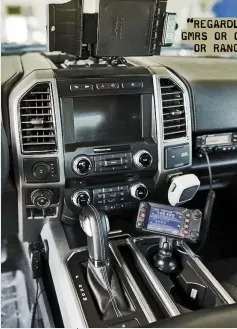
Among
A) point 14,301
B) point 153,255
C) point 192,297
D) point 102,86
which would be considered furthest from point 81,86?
point 14,301

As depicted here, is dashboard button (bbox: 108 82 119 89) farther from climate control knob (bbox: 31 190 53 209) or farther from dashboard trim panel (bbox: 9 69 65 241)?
climate control knob (bbox: 31 190 53 209)

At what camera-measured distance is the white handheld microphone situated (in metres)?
1.23

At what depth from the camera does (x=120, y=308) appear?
0.97 m

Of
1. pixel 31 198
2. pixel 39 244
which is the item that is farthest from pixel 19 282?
pixel 31 198

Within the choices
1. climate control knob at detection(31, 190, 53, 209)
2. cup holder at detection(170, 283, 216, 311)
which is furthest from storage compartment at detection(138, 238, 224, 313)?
climate control knob at detection(31, 190, 53, 209)

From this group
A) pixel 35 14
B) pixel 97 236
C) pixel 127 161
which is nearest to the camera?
pixel 97 236

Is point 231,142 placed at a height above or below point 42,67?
below

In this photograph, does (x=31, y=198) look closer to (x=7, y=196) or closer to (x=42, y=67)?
(x=7, y=196)

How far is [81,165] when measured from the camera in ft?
3.90

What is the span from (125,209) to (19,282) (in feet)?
2.03

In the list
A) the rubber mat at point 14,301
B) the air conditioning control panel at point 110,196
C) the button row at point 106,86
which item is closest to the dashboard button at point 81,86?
the button row at point 106,86

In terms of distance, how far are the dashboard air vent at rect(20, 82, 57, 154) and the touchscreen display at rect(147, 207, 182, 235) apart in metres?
0.34

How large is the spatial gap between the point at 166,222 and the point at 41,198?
0.37 m

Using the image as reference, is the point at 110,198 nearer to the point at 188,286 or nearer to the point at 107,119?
the point at 107,119
